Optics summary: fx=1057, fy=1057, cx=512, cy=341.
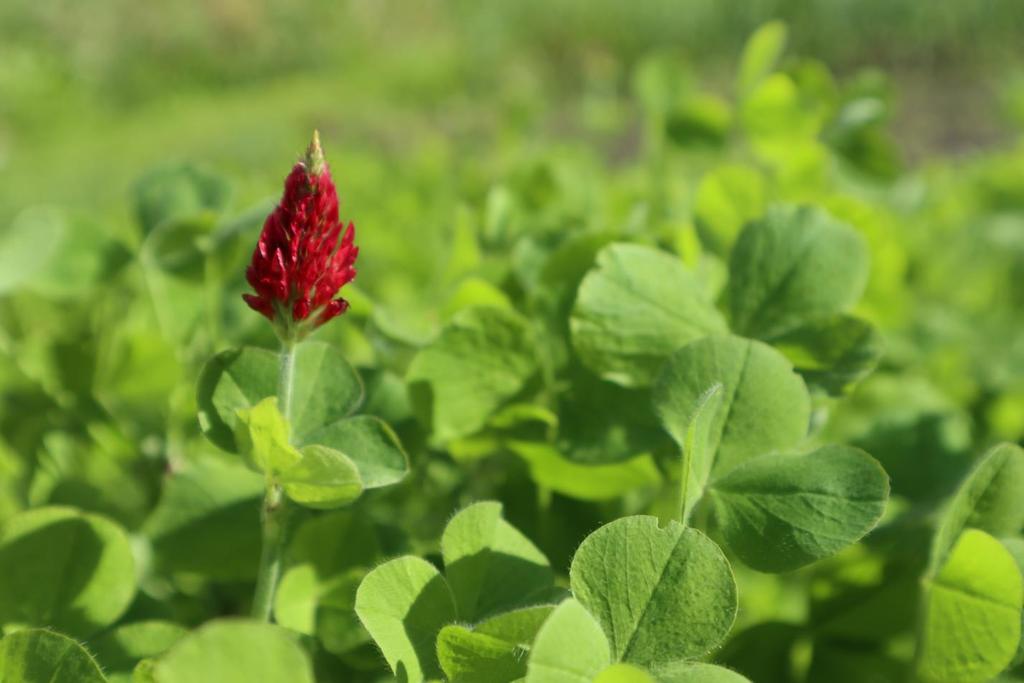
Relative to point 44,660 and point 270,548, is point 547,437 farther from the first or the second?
point 44,660

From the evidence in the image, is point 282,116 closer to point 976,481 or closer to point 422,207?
point 422,207

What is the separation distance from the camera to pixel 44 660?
0.43 metres

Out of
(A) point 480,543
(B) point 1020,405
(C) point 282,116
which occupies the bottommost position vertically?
(C) point 282,116

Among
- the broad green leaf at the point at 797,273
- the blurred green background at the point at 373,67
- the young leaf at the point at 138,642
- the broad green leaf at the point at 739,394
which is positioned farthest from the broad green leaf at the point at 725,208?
the blurred green background at the point at 373,67

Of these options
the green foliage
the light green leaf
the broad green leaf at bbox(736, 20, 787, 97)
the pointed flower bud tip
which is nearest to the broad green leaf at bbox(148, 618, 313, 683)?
the green foliage

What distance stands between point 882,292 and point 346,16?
10.2m

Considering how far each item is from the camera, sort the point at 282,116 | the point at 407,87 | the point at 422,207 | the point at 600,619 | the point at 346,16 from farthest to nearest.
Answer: the point at 346,16 → the point at 407,87 → the point at 282,116 → the point at 422,207 → the point at 600,619

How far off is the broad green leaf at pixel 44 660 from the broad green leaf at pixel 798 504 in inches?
11.4

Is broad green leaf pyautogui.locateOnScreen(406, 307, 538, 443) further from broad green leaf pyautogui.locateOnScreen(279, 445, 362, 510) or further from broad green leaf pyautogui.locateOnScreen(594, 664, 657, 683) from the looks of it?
broad green leaf pyautogui.locateOnScreen(594, 664, 657, 683)

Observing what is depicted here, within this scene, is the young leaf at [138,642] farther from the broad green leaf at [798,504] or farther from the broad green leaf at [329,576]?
the broad green leaf at [798,504]

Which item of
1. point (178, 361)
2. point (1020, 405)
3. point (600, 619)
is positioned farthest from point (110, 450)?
point (1020, 405)

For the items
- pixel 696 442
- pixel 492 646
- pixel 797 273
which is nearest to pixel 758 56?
pixel 797 273

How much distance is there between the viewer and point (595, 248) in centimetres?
67

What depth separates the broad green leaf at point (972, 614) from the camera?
1.53 feet
